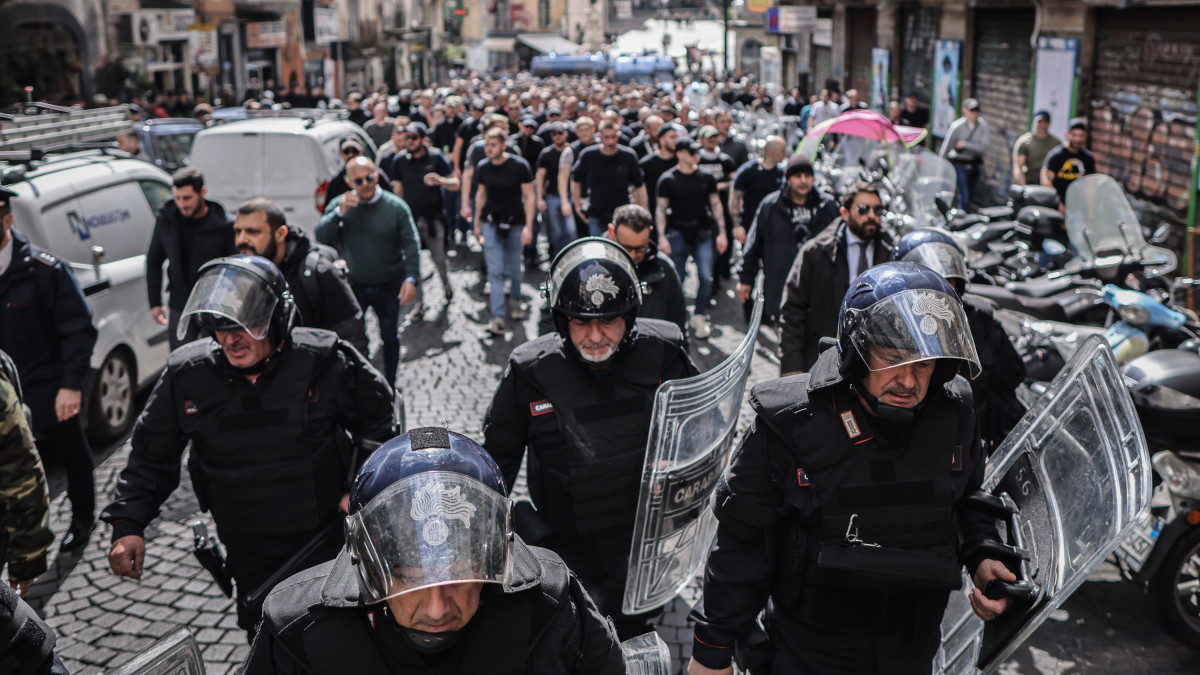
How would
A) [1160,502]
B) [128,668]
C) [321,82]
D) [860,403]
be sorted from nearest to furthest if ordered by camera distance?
[128,668], [860,403], [1160,502], [321,82]

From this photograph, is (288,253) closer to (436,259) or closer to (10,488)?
(10,488)

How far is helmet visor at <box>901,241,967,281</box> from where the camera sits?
454cm

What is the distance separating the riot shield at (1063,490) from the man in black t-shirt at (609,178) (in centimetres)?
650

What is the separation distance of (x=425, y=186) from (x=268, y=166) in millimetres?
1467

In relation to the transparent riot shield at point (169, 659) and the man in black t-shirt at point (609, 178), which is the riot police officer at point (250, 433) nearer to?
the transparent riot shield at point (169, 659)

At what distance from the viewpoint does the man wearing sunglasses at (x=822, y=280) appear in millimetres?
5371

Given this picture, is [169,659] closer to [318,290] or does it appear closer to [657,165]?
[318,290]

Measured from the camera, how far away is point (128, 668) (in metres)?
2.01

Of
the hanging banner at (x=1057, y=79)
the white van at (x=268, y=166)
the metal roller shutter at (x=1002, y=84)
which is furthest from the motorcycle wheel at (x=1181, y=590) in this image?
the metal roller shutter at (x=1002, y=84)

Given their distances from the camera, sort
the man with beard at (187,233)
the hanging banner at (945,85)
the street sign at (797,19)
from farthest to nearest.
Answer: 1. the street sign at (797,19)
2. the hanging banner at (945,85)
3. the man with beard at (187,233)

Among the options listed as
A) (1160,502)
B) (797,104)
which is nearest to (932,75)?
(797,104)

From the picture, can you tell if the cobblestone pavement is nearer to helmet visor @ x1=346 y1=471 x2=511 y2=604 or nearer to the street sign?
helmet visor @ x1=346 y1=471 x2=511 y2=604

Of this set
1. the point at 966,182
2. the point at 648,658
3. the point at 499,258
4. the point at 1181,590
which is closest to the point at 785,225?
the point at 499,258

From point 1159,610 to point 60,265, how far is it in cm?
504
